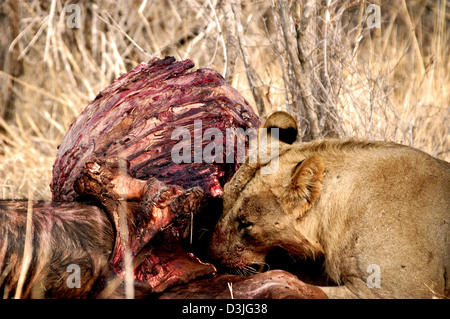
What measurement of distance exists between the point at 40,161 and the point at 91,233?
401 centimetres

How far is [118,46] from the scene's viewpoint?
9.06 m

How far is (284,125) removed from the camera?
4207 millimetres

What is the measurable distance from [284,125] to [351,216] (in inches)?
35.0

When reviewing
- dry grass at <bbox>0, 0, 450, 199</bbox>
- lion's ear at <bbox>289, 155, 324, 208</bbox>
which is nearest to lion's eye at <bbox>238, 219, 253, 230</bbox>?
lion's ear at <bbox>289, 155, 324, 208</bbox>

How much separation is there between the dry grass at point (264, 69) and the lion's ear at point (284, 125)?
1.26 meters

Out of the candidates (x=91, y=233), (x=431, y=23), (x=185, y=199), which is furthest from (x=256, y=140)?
(x=431, y=23)

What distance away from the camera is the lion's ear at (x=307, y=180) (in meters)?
3.56

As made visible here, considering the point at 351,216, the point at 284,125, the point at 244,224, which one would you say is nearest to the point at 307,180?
the point at 351,216

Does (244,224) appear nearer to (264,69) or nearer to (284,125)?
(284,125)

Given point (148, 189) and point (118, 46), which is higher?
point (118, 46)

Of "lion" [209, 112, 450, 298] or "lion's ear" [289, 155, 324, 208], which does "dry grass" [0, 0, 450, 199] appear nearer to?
"lion" [209, 112, 450, 298]

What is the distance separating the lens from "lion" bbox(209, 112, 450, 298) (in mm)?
3463

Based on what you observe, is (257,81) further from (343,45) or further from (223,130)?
(223,130)

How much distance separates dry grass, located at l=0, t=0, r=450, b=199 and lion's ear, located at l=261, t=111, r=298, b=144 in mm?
1264
